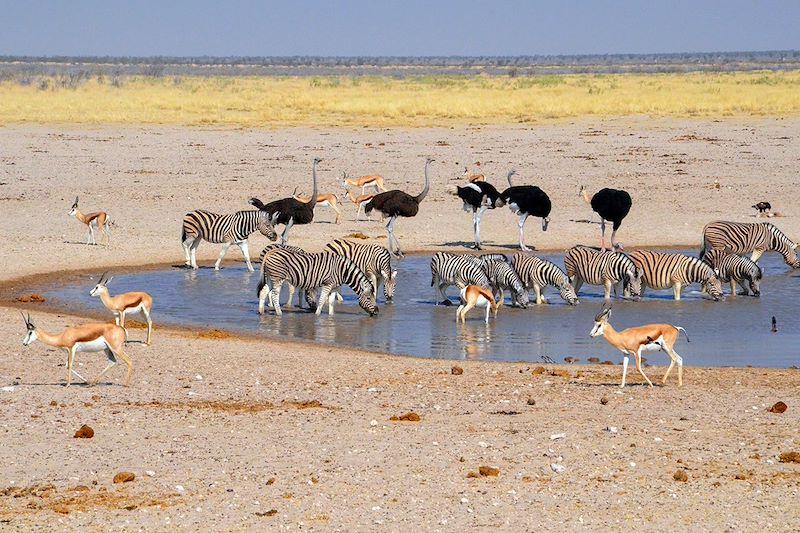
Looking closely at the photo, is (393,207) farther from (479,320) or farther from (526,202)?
(479,320)

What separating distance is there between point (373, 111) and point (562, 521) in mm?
36699

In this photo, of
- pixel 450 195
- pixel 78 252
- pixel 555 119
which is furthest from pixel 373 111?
pixel 78 252

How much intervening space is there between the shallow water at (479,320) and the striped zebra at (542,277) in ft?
0.53

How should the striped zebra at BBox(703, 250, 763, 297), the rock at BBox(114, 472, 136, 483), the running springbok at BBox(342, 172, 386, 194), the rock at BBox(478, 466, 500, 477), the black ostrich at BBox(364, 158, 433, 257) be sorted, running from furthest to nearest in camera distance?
the running springbok at BBox(342, 172, 386, 194)
the black ostrich at BBox(364, 158, 433, 257)
the striped zebra at BBox(703, 250, 763, 297)
the rock at BBox(478, 466, 500, 477)
the rock at BBox(114, 472, 136, 483)

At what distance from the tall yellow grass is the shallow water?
70.4ft

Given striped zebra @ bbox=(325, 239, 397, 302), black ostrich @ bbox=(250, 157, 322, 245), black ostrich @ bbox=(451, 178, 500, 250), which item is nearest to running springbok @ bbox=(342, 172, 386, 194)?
black ostrich @ bbox=(451, 178, 500, 250)

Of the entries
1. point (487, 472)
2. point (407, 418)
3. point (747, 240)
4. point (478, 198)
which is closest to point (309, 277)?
point (478, 198)

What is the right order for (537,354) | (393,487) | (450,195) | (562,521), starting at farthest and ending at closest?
(450,195) < (537,354) < (393,487) < (562,521)

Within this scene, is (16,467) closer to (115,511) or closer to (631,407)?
(115,511)

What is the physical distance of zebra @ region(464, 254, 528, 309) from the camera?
16.9 metres

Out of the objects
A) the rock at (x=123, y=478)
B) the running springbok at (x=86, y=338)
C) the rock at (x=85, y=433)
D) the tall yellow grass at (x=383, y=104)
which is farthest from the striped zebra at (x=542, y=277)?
the tall yellow grass at (x=383, y=104)

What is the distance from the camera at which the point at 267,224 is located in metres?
20.0

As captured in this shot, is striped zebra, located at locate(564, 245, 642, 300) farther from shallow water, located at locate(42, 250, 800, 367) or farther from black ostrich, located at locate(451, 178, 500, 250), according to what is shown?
black ostrich, located at locate(451, 178, 500, 250)

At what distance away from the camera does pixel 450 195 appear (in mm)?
26562
